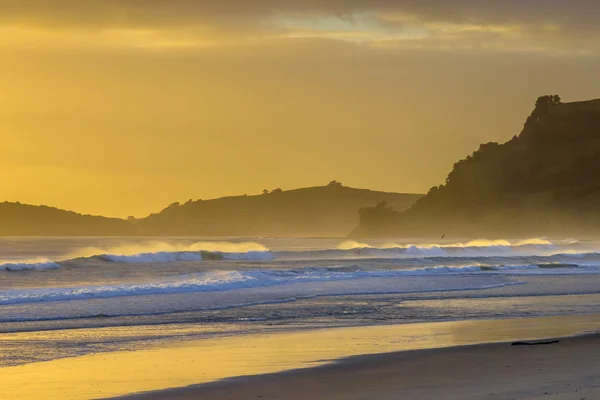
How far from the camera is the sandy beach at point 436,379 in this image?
13039 millimetres

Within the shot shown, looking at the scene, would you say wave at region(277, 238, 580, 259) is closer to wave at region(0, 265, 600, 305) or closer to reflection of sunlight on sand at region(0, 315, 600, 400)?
wave at region(0, 265, 600, 305)

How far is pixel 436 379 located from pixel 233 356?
4.12 metres

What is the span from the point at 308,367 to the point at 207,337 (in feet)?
15.3

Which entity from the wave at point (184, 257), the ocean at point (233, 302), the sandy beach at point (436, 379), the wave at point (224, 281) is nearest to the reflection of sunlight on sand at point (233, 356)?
the sandy beach at point (436, 379)

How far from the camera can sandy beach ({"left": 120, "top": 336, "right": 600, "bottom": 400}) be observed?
13.0 metres

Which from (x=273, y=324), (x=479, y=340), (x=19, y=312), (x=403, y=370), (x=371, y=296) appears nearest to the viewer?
(x=403, y=370)

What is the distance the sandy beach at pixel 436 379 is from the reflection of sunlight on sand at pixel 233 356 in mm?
769

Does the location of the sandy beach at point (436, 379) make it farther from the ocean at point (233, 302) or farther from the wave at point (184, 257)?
the wave at point (184, 257)

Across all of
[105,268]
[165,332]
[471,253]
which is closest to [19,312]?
[165,332]

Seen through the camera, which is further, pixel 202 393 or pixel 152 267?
pixel 152 267

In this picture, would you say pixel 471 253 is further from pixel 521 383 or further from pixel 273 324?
pixel 521 383

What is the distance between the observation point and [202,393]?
1349 cm

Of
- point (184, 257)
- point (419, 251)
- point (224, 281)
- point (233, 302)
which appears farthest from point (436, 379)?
point (419, 251)

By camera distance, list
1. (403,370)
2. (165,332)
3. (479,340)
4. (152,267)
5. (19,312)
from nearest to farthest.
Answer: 1. (403,370)
2. (479,340)
3. (165,332)
4. (19,312)
5. (152,267)
